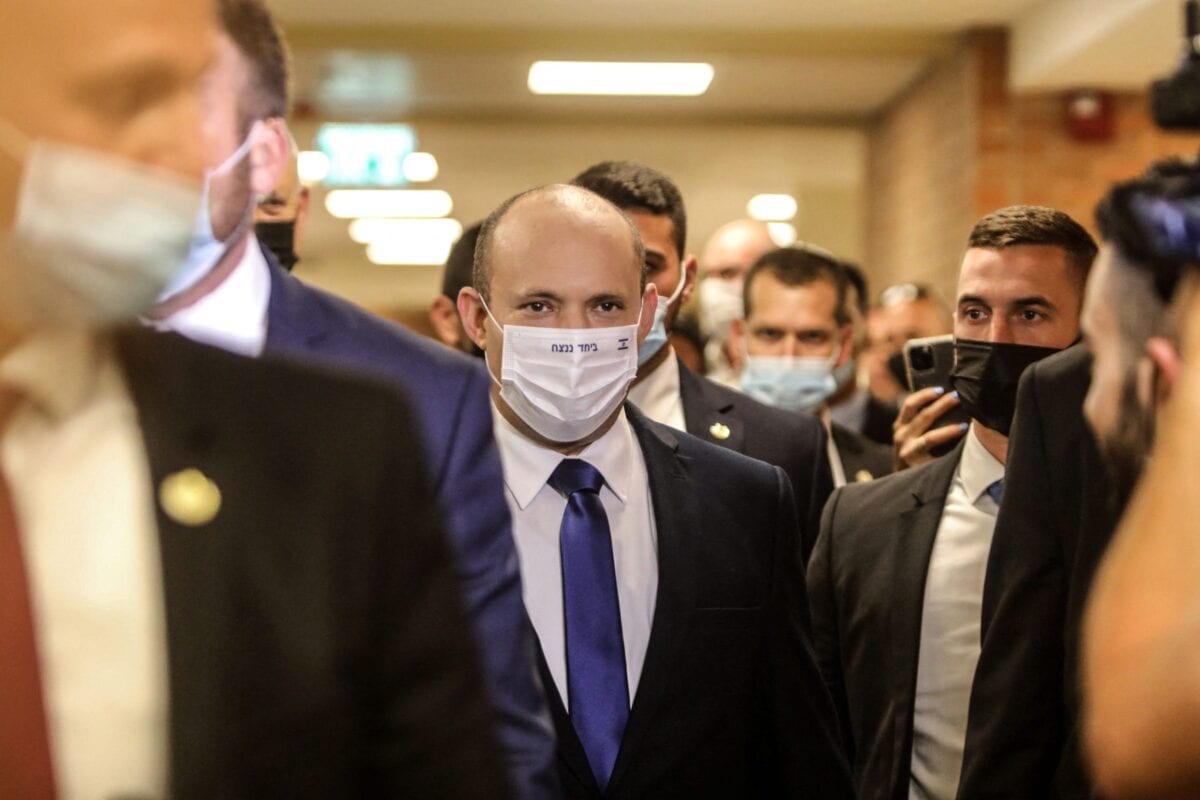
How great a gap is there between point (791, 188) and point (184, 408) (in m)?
12.0

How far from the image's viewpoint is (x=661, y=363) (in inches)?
142

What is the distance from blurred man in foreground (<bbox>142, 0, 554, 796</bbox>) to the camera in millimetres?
1638

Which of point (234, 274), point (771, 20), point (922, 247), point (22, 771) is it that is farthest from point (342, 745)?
point (922, 247)

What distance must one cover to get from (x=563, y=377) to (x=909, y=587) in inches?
30.8

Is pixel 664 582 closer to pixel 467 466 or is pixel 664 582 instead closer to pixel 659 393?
pixel 467 466

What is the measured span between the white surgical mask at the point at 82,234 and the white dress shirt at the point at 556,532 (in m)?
1.33

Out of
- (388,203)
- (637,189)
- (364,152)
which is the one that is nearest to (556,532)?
(637,189)

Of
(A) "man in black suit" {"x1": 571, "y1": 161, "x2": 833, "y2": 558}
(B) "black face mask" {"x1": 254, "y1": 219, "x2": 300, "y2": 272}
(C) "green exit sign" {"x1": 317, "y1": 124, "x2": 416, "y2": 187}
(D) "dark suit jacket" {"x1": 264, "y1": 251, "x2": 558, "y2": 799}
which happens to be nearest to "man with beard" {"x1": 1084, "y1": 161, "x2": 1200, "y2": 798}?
(D) "dark suit jacket" {"x1": 264, "y1": 251, "x2": 558, "y2": 799}

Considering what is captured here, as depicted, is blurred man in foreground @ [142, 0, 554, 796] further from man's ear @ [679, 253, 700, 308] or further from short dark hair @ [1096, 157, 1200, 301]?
man's ear @ [679, 253, 700, 308]

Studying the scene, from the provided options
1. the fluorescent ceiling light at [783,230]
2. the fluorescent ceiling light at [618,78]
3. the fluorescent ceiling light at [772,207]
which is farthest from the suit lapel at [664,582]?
the fluorescent ceiling light at [783,230]

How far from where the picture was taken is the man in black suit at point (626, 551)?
2.31 m

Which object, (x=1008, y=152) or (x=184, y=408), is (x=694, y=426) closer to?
(x=184, y=408)

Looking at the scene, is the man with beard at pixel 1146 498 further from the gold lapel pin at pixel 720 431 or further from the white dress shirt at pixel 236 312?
the gold lapel pin at pixel 720 431

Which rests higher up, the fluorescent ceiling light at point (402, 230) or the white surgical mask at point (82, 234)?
the fluorescent ceiling light at point (402, 230)
